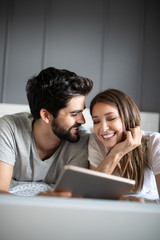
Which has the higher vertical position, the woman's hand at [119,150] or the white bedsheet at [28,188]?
the woman's hand at [119,150]

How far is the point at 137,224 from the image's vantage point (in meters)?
0.61

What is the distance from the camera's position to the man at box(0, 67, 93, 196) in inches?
65.6

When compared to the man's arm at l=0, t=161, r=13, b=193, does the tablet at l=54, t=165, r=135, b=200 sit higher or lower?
higher

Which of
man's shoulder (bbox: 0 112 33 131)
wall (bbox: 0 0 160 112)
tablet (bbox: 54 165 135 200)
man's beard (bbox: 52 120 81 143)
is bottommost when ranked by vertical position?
tablet (bbox: 54 165 135 200)

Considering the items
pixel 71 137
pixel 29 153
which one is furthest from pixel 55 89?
pixel 29 153

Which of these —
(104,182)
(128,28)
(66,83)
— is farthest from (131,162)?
(128,28)

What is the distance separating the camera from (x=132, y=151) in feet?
5.28

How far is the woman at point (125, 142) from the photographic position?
1.49m

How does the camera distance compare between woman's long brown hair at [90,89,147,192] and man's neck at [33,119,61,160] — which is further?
man's neck at [33,119,61,160]

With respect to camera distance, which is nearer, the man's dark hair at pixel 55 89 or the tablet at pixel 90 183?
the tablet at pixel 90 183

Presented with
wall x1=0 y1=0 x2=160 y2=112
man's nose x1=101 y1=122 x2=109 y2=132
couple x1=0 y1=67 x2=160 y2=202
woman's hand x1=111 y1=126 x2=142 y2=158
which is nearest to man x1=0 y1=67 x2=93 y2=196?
couple x1=0 y1=67 x2=160 y2=202


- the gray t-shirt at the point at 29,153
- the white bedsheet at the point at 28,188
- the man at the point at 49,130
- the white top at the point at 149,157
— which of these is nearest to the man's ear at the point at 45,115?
the man at the point at 49,130

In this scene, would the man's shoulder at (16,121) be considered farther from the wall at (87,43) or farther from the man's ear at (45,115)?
the wall at (87,43)

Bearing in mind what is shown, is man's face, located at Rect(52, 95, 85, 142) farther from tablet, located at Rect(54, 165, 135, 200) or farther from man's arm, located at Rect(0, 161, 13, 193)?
tablet, located at Rect(54, 165, 135, 200)
